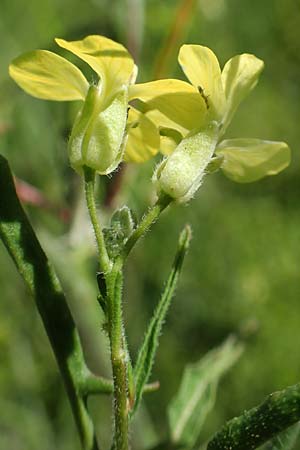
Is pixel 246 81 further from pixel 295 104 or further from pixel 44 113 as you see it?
pixel 295 104

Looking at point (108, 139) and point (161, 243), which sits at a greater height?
point (108, 139)

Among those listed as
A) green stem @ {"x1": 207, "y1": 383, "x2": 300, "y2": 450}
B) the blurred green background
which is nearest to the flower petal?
green stem @ {"x1": 207, "y1": 383, "x2": 300, "y2": 450}

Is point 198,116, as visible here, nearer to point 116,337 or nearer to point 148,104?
point 148,104

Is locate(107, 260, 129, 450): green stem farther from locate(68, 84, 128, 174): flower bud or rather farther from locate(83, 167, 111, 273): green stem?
locate(68, 84, 128, 174): flower bud

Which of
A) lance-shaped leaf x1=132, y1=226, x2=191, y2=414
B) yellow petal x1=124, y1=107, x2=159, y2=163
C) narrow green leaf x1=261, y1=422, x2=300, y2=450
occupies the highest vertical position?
yellow petal x1=124, y1=107, x2=159, y2=163

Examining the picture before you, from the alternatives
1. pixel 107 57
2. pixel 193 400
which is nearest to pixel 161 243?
pixel 193 400

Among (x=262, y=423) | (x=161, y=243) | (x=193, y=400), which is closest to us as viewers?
(x=262, y=423)
